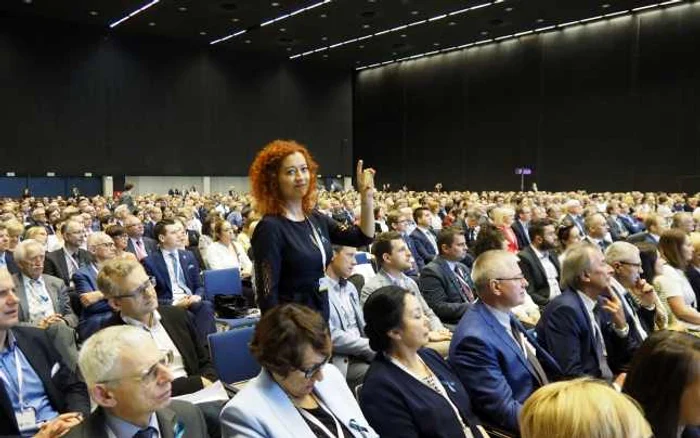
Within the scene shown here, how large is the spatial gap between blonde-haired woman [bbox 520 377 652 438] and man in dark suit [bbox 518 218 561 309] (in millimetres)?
4396

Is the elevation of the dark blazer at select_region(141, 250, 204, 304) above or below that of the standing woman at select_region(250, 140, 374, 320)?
below

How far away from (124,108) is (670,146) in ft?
70.2

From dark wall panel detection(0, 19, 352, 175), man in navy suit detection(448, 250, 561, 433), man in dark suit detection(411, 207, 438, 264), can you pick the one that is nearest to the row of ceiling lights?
dark wall panel detection(0, 19, 352, 175)

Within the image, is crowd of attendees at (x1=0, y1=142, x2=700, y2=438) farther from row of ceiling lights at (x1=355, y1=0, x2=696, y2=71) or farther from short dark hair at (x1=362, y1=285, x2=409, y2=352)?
row of ceiling lights at (x1=355, y1=0, x2=696, y2=71)

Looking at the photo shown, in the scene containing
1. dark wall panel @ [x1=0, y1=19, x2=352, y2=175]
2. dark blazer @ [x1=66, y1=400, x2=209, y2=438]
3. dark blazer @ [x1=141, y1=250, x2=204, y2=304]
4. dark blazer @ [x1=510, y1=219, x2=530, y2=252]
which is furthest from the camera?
dark wall panel @ [x1=0, y1=19, x2=352, y2=175]

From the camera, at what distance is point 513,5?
20562 mm

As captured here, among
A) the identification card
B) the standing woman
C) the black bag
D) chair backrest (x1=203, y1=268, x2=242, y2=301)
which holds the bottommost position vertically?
the black bag

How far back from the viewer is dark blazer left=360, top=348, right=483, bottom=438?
229cm

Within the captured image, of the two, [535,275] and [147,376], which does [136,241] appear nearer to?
[535,275]

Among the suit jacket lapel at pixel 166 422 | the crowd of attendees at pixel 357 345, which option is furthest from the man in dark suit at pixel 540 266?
the suit jacket lapel at pixel 166 422

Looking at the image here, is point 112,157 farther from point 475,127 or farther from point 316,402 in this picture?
point 316,402

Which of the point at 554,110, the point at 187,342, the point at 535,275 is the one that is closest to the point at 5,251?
the point at 187,342

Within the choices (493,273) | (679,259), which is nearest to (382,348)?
(493,273)

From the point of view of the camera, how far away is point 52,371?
273 centimetres
